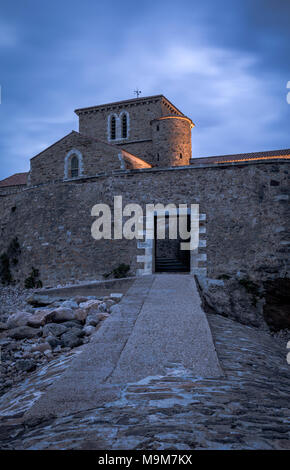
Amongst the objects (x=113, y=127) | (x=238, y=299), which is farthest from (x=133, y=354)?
(x=113, y=127)

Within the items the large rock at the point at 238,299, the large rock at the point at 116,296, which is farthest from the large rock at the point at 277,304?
the large rock at the point at 116,296

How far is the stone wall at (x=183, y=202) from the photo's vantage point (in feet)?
35.4

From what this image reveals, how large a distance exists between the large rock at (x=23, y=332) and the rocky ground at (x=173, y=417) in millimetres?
1784

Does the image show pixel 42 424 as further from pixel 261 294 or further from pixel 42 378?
pixel 261 294

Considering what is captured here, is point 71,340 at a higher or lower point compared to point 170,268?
lower

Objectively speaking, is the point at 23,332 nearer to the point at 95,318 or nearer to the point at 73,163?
the point at 95,318

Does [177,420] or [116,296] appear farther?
[116,296]

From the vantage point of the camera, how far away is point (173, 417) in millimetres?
2662

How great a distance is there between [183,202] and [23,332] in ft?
22.2

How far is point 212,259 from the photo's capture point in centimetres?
1099

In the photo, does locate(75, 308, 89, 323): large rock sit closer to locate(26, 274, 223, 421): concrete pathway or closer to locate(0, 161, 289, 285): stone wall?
locate(26, 274, 223, 421): concrete pathway

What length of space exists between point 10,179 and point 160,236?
14.8 m
